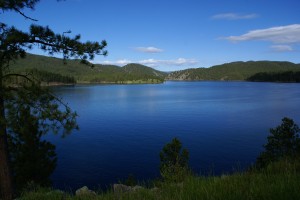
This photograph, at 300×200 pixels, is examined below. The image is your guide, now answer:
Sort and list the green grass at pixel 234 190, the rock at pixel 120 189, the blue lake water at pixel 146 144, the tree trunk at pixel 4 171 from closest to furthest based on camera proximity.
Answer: the green grass at pixel 234 190, the rock at pixel 120 189, the tree trunk at pixel 4 171, the blue lake water at pixel 146 144

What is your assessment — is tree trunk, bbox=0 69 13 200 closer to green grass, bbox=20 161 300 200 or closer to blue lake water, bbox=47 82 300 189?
green grass, bbox=20 161 300 200

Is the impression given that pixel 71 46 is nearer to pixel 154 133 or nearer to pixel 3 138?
pixel 3 138

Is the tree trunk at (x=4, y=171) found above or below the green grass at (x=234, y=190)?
below

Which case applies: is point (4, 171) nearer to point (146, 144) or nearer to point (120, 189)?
point (120, 189)

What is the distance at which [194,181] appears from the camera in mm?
6648

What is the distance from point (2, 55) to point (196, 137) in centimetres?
4860

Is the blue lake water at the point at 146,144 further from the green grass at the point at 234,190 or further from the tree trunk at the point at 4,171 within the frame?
the green grass at the point at 234,190

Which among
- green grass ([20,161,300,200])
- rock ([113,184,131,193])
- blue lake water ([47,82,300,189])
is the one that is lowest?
blue lake water ([47,82,300,189])

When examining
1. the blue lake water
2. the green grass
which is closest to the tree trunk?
the green grass

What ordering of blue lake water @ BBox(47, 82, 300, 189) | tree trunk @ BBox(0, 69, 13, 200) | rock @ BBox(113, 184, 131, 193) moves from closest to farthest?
1. rock @ BBox(113, 184, 131, 193)
2. tree trunk @ BBox(0, 69, 13, 200)
3. blue lake water @ BBox(47, 82, 300, 189)

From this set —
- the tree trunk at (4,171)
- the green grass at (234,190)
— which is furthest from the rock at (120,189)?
the tree trunk at (4,171)

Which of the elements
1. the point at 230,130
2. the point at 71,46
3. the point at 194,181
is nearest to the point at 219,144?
the point at 230,130

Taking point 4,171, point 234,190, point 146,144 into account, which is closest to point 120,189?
point 234,190

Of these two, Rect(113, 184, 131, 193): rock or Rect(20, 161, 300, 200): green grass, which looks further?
Rect(113, 184, 131, 193): rock
